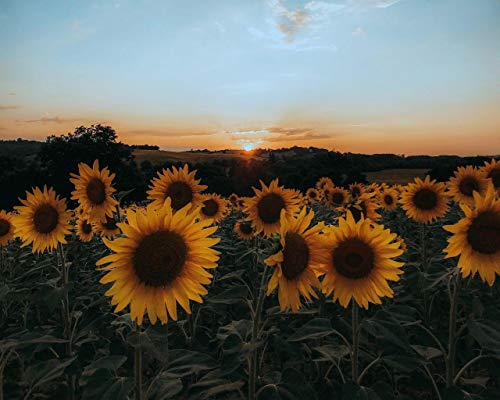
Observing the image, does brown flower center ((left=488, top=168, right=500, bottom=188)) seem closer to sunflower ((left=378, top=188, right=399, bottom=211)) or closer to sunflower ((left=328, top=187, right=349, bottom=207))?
sunflower ((left=328, top=187, right=349, bottom=207))

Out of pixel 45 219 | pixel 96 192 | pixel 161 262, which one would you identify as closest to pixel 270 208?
pixel 96 192

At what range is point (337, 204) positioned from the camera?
10.2 m

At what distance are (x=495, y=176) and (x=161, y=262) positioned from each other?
610 centimetres

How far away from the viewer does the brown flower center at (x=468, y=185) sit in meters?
6.88

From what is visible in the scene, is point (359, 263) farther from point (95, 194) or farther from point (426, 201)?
point (426, 201)

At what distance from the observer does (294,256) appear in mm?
2676

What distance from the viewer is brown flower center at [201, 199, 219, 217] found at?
7.66 m

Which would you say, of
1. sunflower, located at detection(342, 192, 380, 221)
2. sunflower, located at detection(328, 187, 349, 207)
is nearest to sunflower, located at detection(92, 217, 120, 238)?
sunflower, located at detection(342, 192, 380, 221)

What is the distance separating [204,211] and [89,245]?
11.0 ft

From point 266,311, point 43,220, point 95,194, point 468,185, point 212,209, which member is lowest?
point 266,311

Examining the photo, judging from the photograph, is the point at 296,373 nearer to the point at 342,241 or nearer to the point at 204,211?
the point at 342,241

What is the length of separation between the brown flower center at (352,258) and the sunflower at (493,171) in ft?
14.9

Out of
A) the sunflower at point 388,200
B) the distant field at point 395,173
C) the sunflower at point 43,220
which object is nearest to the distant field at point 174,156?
the distant field at point 395,173

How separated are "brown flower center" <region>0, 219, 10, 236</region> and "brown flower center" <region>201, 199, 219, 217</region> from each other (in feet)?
11.5
